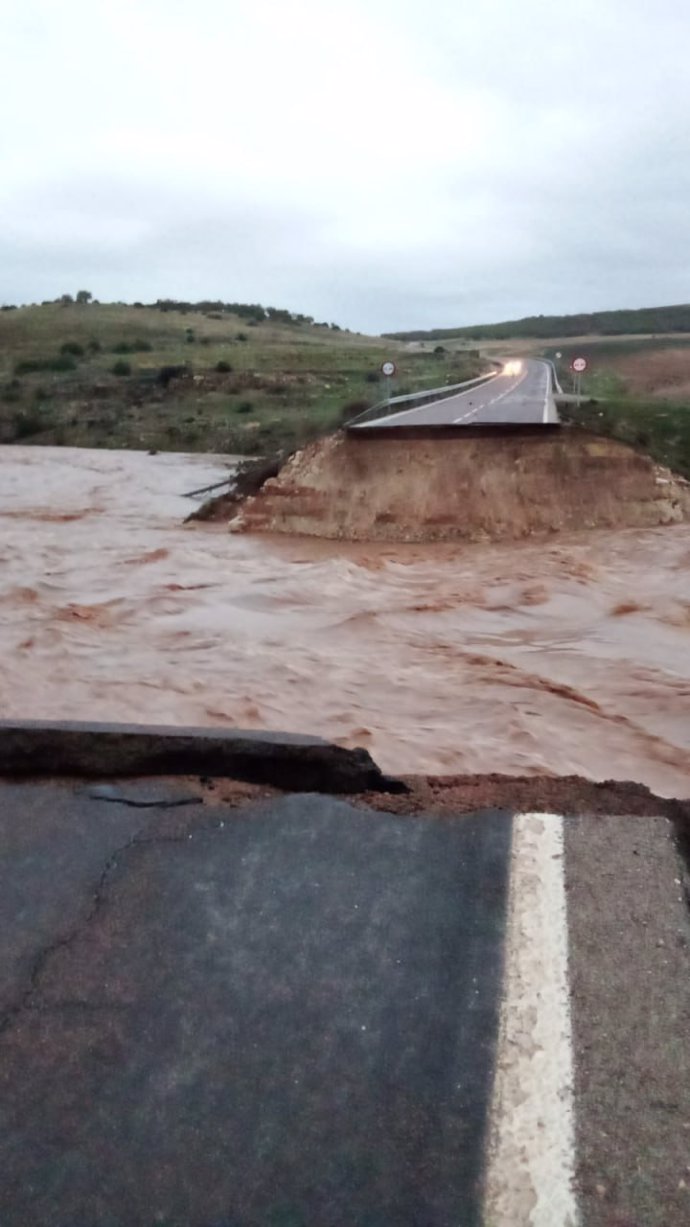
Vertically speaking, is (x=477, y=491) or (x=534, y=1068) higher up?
(x=477, y=491)

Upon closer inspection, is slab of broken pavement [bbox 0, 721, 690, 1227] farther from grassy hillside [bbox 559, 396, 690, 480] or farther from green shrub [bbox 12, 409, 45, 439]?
green shrub [bbox 12, 409, 45, 439]

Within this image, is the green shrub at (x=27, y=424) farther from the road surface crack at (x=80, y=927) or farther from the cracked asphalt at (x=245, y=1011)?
the road surface crack at (x=80, y=927)

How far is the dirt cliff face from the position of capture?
1495 centimetres

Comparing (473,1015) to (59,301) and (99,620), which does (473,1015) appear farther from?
(59,301)

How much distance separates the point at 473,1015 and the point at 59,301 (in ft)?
282

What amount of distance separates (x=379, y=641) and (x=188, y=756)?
16.5 ft

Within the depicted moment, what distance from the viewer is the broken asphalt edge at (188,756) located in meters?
4.60

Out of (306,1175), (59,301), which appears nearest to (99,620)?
(306,1175)

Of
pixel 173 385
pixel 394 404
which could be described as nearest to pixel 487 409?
pixel 394 404

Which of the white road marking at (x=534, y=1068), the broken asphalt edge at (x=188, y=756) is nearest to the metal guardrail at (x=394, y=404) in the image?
the broken asphalt edge at (x=188, y=756)

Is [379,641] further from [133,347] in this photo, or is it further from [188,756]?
[133,347]

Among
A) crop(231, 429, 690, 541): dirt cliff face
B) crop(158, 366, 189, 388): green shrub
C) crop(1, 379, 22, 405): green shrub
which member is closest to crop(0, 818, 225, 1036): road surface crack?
crop(231, 429, 690, 541): dirt cliff face

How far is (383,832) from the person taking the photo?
4137 mm

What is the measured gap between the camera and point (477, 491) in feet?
50.0
